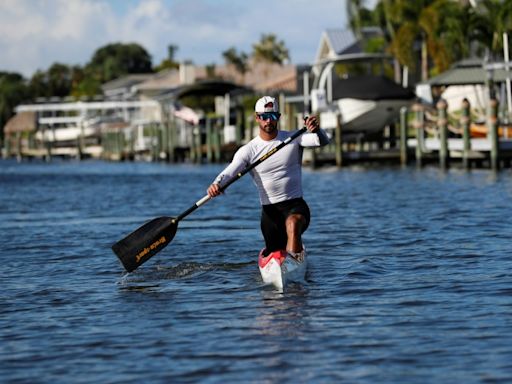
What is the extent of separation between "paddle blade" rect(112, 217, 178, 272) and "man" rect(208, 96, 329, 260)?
2.19 m

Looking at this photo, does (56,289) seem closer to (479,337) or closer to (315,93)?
(479,337)

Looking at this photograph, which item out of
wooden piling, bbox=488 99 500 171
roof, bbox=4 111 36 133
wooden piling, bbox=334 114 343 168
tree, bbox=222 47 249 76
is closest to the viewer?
wooden piling, bbox=488 99 500 171

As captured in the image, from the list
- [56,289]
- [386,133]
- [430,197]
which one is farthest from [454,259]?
[386,133]

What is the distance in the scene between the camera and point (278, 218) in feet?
52.7

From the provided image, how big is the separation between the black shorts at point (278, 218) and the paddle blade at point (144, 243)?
6.75 ft

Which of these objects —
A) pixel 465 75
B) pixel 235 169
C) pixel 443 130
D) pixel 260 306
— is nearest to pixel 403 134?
pixel 443 130

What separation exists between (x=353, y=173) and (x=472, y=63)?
9.56 meters

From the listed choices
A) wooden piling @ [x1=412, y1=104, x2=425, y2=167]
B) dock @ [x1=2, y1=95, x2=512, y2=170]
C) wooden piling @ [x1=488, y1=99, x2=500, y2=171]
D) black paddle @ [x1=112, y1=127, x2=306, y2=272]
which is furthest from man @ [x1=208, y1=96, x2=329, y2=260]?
wooden piling @ [x1=412, y1=104, x2=425, y2=167]

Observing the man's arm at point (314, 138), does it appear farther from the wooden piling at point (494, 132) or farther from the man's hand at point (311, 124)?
the wooden piling at point (494, 132)

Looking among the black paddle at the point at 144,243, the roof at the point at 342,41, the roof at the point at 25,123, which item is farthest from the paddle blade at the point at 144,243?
the roof at the point at 25,123

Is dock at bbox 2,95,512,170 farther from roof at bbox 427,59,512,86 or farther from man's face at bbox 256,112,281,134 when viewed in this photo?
man's face at bbox 256,112,281,134

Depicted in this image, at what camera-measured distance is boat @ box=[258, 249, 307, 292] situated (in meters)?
15.8

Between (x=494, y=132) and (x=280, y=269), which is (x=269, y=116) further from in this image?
(x=494, y=132)

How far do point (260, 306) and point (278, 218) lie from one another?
64.5 inches
